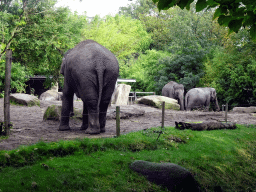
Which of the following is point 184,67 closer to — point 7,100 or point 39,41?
point 39,41

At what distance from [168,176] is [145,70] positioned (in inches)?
1022

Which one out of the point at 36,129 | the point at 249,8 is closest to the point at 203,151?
the point at 36,129

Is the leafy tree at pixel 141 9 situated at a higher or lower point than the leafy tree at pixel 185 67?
higher

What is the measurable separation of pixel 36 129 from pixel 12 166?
11.1 ft

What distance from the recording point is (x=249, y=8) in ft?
11.6

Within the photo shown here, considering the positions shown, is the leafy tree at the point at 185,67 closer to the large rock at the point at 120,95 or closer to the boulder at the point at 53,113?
the large rock at the point at 120,95

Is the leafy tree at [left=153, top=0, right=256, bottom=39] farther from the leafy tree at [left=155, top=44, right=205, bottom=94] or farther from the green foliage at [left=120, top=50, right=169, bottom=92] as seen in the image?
the green foliage at [left=120, top=50, right=169, bottom=92]

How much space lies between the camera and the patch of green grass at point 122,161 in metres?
4.84

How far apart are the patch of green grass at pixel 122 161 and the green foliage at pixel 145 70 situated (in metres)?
19.8

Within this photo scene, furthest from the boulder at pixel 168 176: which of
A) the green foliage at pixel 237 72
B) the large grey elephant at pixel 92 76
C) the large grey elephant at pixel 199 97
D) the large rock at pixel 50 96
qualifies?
the large rock at pixel 50 96

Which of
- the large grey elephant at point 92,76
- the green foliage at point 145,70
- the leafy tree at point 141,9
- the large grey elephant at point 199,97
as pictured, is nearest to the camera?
the large grey elephant at point 92,76

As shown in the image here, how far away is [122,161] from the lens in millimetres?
6156

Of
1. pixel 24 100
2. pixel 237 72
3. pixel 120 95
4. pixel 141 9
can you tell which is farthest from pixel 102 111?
pixel 141 9

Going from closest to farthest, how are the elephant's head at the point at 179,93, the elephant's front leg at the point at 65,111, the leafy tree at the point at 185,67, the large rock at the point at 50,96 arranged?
the elephant's front leg at the point at 65,111
the elephant's head at the point at 179,93
the large rock at the point at 50,96
the leafy tree at the point at 185,67
